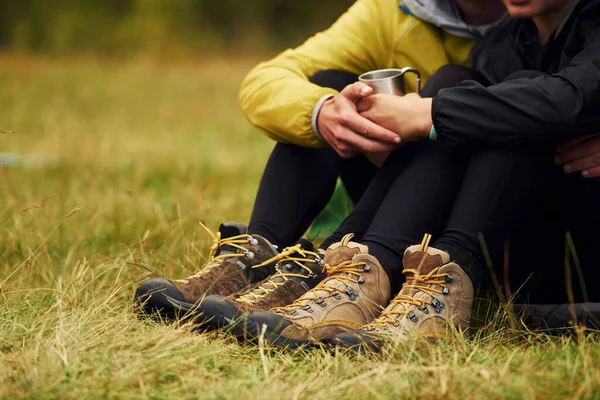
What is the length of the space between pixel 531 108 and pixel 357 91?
18.2 inches

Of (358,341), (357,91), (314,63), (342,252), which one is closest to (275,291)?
(342,252)

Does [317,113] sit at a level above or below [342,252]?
above

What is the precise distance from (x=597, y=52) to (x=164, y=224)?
1635 mm

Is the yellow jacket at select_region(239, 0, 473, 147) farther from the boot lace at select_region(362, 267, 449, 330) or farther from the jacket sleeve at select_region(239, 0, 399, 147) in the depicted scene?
the boot lace at select_region(362, 267, 449, 330)

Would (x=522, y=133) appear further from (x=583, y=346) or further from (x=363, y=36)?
(x=363, y=36)

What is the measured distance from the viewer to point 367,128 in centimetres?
212

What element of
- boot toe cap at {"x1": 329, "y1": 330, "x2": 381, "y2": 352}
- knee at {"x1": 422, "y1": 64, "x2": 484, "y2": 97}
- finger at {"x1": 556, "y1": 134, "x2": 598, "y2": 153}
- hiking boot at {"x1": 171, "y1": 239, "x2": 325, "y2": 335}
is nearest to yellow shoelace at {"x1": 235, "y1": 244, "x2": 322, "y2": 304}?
hiking boot at {"x1": 171, "y1": 239, "x2": 325, "y2": 335}

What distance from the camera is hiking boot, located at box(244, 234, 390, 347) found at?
6.03ft

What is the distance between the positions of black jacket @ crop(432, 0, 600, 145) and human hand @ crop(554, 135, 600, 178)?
25 mm

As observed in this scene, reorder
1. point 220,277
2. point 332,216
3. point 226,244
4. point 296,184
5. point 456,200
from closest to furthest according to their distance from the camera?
point 456,200 → point 220,277 → point 226,244 → point 296,184 → point 332,216

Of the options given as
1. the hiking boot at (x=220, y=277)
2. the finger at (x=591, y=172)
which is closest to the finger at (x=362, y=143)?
the hiking boot at (x=220, y=277)

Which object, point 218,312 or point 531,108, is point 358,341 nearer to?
point 218,312

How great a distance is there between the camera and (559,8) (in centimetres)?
211

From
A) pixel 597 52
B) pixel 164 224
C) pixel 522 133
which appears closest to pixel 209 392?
pixel 522 133
